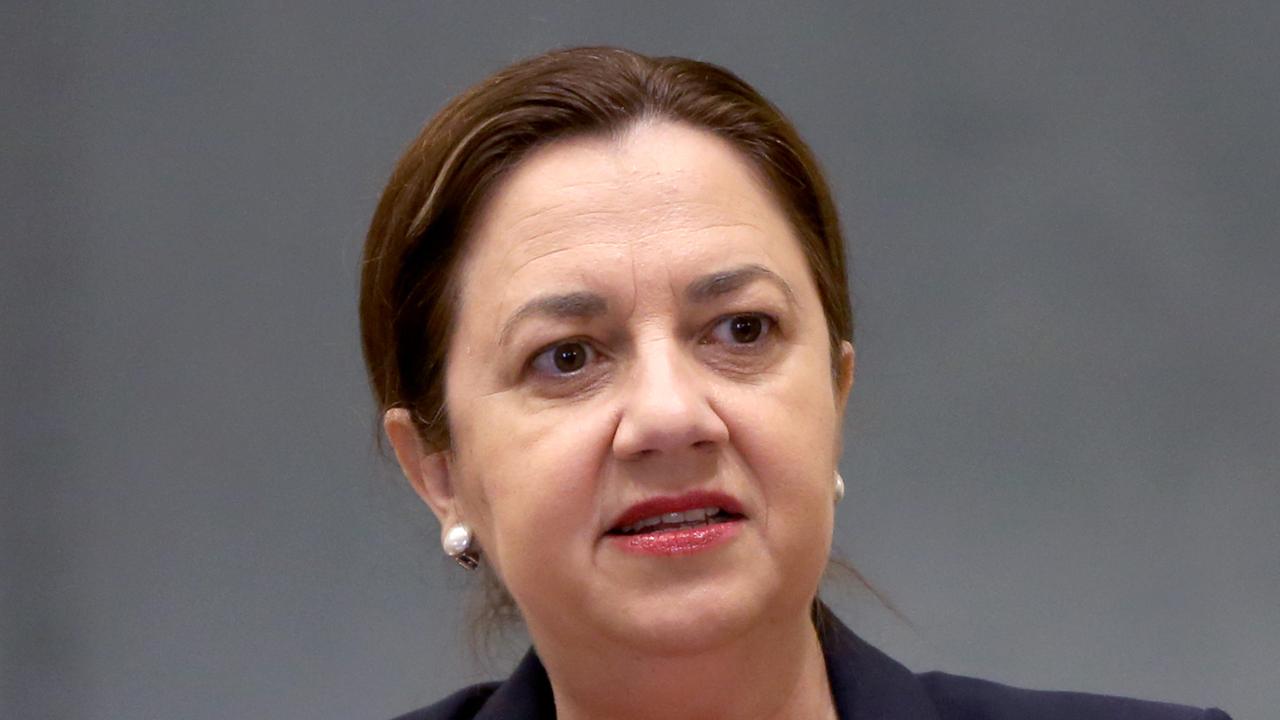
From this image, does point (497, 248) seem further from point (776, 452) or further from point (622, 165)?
point (776, 452)

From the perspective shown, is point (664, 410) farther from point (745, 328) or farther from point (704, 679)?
point (704, 679)

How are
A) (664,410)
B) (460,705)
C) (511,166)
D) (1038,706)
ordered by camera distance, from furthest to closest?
(460,705), (1038,706), (511,166), (664,410)

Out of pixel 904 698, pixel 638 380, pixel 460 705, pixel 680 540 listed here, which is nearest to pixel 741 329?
pixel 638 380

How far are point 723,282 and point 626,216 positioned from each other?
112mm

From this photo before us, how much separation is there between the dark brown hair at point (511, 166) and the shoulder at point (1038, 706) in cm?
40

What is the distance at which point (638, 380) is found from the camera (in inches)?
69.3

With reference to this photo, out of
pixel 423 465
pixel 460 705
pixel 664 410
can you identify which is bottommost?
pixel 460 705

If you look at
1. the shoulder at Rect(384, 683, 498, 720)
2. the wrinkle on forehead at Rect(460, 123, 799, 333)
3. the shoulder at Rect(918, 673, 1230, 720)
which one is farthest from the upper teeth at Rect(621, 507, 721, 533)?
the shoulder at Rect(384, 683, 498, 720)

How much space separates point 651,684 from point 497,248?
45cm

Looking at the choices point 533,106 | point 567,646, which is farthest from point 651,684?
point 533,106

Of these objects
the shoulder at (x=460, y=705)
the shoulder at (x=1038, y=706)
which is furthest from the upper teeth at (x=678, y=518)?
the shoulder at (x=460, y=705)

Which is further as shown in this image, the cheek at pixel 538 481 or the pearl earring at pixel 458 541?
the pearl earring at pixel 458 541

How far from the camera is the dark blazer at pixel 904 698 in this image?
1990 millimetres

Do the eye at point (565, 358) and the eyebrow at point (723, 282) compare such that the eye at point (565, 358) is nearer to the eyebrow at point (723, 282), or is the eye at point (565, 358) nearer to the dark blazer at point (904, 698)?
the eyebrow at point (723, 282)
